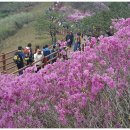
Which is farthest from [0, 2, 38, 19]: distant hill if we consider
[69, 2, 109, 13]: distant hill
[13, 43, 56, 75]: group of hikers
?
[13, 43, 56, 75]: group of hikers

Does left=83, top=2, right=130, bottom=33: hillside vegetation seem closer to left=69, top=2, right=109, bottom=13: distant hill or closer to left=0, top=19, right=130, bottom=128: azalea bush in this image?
left=69, top=2, right=109, bottom=13: distant hill

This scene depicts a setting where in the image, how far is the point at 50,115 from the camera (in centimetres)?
591

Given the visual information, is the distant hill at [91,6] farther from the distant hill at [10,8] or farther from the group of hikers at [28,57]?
the group of hikers at [28,57]

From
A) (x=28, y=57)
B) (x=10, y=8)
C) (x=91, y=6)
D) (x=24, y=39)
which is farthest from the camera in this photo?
(x=10, y=8)

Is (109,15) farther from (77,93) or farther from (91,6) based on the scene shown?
(77,93)

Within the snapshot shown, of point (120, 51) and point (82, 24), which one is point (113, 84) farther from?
point (82, 24)

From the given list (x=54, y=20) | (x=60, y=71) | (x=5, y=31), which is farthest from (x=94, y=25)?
(x=60, y=71)

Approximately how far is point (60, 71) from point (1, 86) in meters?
0.88

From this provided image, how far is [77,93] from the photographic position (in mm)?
5586

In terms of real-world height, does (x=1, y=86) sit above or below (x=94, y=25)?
above

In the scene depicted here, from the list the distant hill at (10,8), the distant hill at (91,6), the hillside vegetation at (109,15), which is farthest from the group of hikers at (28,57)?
the distant hill at (10,8)

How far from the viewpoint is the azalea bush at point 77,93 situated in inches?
213

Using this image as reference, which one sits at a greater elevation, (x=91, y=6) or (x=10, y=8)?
(x=91, y=6)

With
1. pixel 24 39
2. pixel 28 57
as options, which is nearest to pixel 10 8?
pixel 24 39
